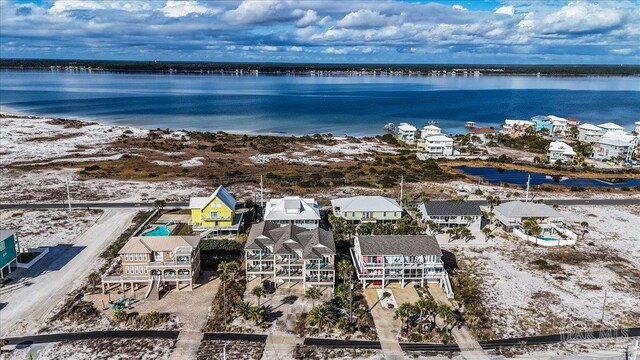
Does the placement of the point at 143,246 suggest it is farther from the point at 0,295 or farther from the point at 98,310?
the point at 0,295

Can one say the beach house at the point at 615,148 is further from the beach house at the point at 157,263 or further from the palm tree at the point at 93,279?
the palm tree at the point at 93,279

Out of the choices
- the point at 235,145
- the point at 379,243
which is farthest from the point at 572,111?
the point at 379,243

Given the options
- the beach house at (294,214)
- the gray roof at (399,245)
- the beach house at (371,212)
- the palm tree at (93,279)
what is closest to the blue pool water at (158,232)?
the palm tree at (93,279)

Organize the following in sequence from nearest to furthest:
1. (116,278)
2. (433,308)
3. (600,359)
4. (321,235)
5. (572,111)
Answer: (600,359)
(433,308)
(116,278)
(321,235)
(572,111)

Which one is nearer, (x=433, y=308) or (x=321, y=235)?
(x=433, y=308)

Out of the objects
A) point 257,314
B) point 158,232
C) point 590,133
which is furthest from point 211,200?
point 590,133

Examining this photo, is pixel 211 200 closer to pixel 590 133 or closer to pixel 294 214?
pixel 294 214
